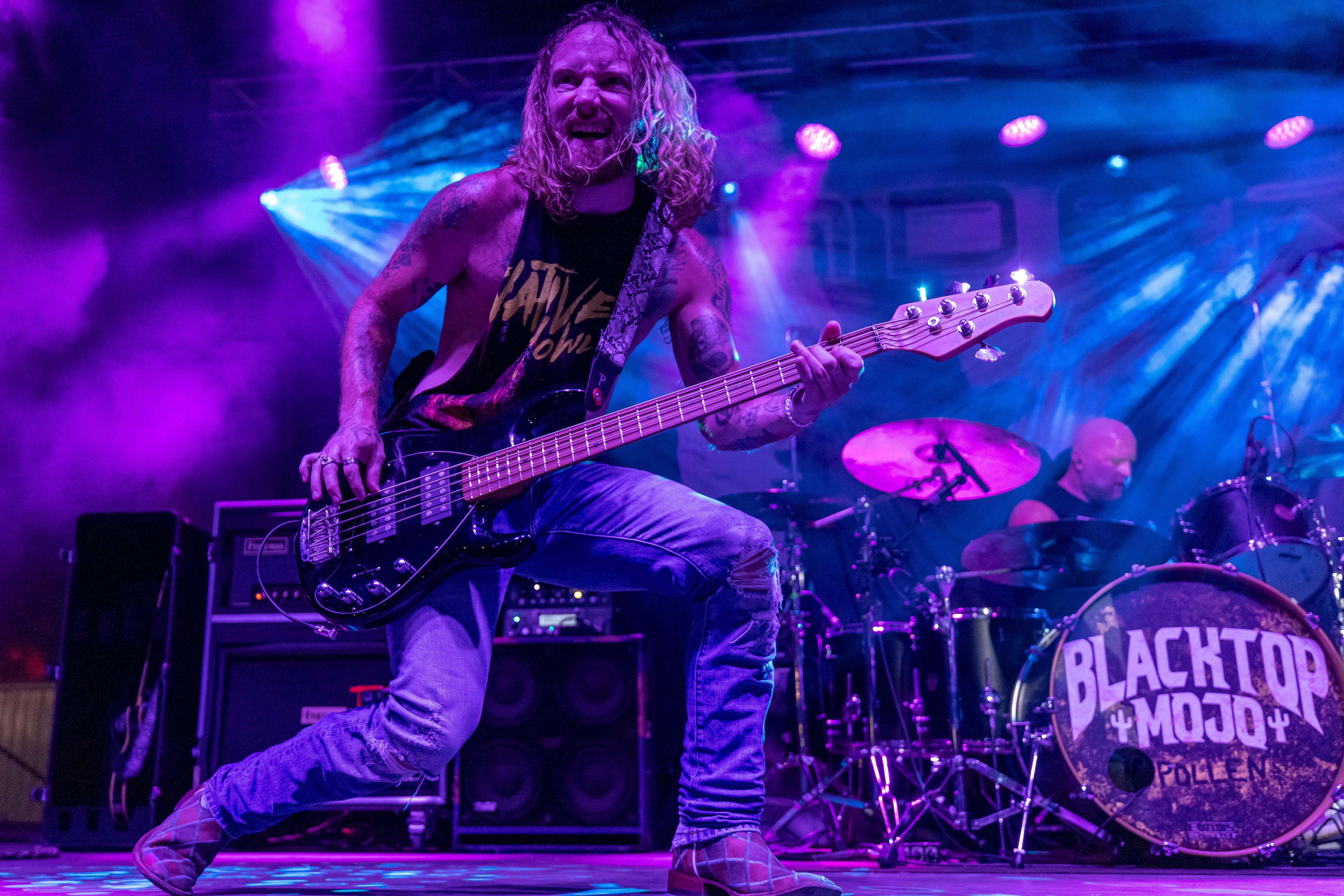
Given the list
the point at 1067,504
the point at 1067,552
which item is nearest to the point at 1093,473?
the point at 1067,504

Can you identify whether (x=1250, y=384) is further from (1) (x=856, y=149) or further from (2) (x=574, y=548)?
(2) (x=574, y=548)

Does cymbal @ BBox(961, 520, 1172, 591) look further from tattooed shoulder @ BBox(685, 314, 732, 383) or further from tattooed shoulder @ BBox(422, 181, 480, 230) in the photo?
tattooed shoulder @ BBox(422, 181, 480, 230)

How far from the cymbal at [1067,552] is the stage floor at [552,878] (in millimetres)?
1206

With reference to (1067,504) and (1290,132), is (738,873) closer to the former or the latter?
(1067,504)

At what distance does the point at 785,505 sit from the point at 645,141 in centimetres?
235

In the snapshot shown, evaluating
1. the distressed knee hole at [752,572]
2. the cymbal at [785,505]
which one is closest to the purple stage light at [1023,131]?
the cymbal at [785,505]

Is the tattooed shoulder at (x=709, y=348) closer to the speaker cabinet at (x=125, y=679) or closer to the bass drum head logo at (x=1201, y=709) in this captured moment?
the bass drum head logo at (x=1201, y=709)

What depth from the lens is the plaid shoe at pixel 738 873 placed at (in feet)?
6.59

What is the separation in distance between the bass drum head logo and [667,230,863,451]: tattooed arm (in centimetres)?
205

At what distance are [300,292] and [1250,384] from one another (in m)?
6.53

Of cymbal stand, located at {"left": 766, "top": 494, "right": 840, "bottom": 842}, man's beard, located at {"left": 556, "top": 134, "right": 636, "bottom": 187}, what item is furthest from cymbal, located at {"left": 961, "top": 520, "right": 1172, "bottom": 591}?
man's beard, located at {"left": 556, "top": 134, "right": 636, "bottom": 187}

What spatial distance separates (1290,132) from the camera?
21.9ft

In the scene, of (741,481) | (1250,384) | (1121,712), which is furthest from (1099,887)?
(1250,384)

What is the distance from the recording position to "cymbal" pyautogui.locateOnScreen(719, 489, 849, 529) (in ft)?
15.6
